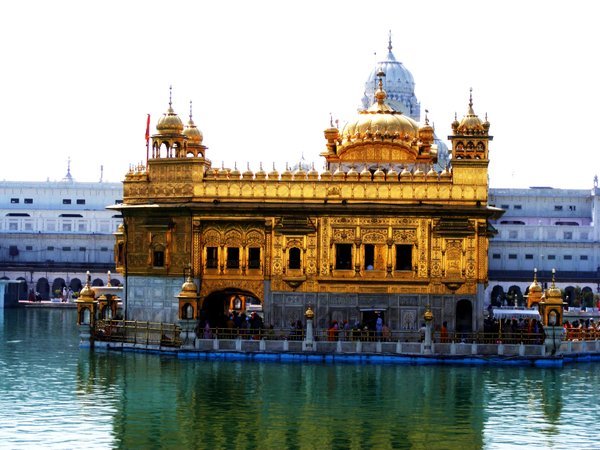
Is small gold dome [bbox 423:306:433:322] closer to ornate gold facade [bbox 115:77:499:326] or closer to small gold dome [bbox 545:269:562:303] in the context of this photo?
ornate gold facade [bbox 115:77:499:326]

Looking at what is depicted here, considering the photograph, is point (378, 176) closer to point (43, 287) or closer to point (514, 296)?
point (514, 296)

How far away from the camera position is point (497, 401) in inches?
1487

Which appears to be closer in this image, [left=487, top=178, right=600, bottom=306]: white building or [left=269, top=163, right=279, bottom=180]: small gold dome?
[left=269, top=163, right=279, bottom=180]: small gold dome

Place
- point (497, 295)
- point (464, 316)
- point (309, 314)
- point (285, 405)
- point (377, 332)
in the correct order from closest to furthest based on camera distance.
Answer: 1. point (285, 405)
2. point (309, 314)
3. point (377, 332)
4. point (464, 316)
5. point (497, 295)

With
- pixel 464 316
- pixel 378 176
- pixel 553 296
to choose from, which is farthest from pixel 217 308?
pixel 553 296

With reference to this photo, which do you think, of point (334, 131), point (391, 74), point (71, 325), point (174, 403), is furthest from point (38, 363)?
point (391, 74)

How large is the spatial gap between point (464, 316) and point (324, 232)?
228 inches

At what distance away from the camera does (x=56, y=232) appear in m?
117

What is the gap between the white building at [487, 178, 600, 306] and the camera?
354 ft

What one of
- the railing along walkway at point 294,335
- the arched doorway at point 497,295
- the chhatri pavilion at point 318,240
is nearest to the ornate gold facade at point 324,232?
the chhatri pavilion at point 318,240

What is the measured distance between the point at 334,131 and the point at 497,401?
19.0 meters

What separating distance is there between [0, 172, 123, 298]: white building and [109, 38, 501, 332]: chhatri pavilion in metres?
60.2

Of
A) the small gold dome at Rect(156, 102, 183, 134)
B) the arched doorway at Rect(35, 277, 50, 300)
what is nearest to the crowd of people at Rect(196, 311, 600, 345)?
the small gold dome at Rect(156, 102, 183, 134)

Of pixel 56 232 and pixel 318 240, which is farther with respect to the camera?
pixel 56 232
